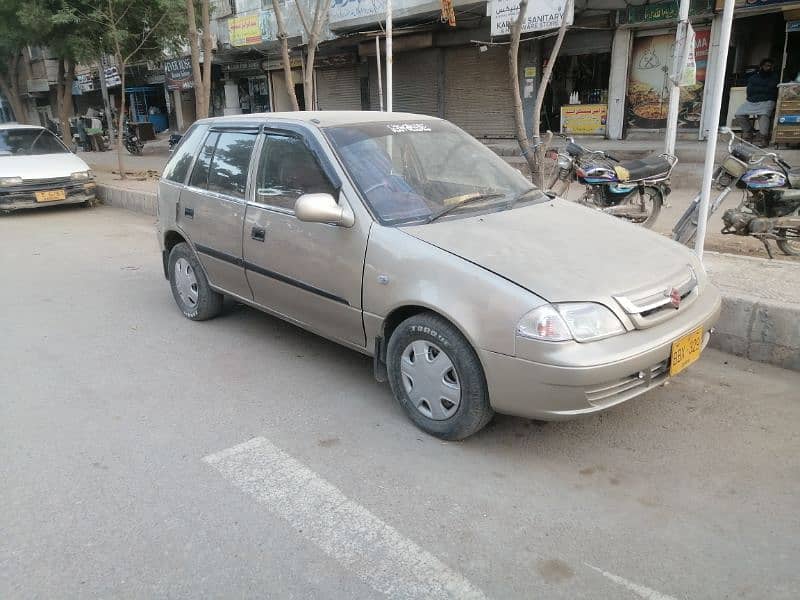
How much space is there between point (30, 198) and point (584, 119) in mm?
11465

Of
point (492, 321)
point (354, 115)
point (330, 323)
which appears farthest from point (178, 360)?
point (492, 321)

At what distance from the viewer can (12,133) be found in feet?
39.2

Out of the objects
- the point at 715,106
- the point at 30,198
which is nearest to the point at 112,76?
the point at 30,198

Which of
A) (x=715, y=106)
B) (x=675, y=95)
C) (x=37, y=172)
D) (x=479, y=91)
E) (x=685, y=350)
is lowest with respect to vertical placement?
(x=685, y=350)

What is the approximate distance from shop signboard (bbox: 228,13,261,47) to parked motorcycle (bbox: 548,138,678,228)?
1606 centimetres

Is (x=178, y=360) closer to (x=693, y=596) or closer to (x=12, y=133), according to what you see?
(x=693, y=596)

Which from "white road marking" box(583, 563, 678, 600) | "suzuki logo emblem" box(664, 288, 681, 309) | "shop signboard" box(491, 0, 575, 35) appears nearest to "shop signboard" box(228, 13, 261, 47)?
"shop signboard" box(491, 0, 575, 35)

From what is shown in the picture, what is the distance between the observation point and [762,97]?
37.1 ft

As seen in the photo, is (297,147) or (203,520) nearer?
(203,520)

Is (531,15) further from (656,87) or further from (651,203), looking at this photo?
(651,203)

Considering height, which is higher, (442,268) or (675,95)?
(675,95)

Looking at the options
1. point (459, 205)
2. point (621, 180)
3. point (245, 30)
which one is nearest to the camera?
point (459, 205)

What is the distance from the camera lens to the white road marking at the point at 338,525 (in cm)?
244

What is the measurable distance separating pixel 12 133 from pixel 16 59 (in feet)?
29.6
